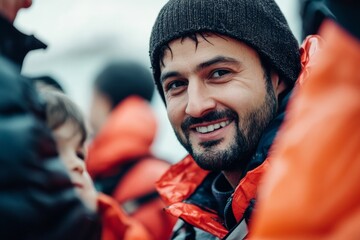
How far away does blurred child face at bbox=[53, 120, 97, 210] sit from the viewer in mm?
1366

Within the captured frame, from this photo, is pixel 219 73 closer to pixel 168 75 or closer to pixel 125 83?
pixel 168 75

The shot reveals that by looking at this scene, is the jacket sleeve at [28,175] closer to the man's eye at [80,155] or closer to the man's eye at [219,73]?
the man's eye at [80,155]

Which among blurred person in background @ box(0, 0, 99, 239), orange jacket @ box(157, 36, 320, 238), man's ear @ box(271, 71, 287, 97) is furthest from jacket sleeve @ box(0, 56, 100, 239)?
man's ear @ box(271, 71, 287, 97)

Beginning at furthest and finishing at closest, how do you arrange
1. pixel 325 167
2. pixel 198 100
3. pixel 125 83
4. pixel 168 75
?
pixel 125 83
pixel 168 75
pixel 198 100
pixel 325 167

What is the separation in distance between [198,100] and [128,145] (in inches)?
58.0

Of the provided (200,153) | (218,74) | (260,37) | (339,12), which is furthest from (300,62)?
(339,12)

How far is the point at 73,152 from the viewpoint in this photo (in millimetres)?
1466

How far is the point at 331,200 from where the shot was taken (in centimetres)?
82

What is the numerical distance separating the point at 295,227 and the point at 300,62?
5.20 feet

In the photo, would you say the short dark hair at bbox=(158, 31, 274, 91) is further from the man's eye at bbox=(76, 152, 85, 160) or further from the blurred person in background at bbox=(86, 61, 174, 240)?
the blurred person in background at bbox=(86, 61, 174, 240)

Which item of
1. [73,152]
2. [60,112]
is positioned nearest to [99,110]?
[73,152]

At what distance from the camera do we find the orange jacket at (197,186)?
175cm

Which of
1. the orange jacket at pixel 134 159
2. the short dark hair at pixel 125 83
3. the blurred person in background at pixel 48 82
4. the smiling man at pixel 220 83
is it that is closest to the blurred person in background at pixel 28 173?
the blurred person in background at pixel 48 82

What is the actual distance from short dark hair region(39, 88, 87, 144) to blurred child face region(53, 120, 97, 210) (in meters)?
0.01
